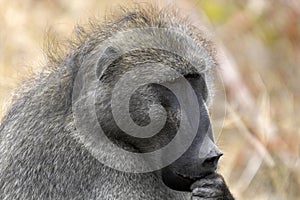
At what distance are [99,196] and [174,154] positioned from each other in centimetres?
37

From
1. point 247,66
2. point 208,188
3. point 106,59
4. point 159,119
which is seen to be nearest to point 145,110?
point 159,119

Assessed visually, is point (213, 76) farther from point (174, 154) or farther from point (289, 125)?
point (289, 125)

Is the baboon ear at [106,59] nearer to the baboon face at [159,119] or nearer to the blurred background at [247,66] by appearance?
the baboon face at [159,119]

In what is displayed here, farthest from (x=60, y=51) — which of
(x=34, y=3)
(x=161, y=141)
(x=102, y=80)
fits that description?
(x=34, y=3)

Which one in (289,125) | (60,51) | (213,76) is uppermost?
(213,76)

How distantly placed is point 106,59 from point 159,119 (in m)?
0.36

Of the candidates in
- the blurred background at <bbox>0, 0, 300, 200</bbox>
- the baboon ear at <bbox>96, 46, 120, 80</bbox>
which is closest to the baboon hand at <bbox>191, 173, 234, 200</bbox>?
the baboon ear at <bbox>96, 46, 120, 80</bbox>

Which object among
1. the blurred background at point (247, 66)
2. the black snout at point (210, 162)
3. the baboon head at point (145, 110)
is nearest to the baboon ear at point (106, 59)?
the baboon head at point (145, 110)

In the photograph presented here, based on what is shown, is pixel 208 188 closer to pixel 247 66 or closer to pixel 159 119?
pixel 159 119

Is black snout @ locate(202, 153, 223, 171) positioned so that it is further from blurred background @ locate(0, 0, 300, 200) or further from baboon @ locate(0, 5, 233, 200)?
blurred background @ locate(0, 0, 300, 200)

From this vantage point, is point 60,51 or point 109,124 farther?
point 60,51

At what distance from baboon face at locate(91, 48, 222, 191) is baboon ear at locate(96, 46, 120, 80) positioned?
19 millimetres

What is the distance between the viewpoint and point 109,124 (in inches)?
154

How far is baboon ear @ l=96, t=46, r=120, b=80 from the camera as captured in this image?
155 inches
